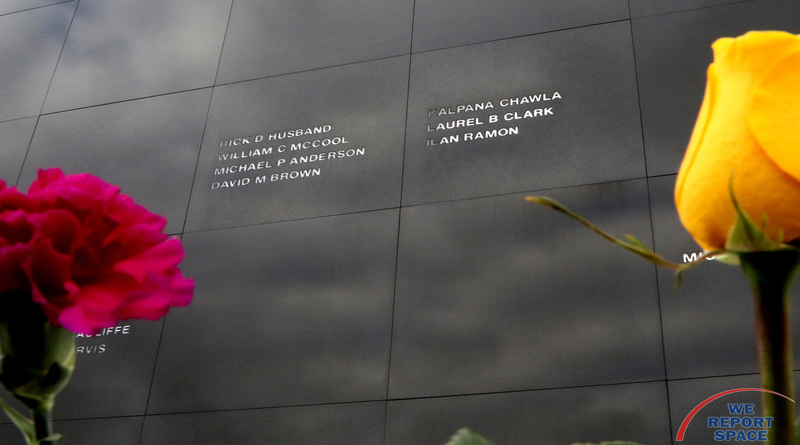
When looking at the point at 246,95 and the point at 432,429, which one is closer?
the point at 432,429

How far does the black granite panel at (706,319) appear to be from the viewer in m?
2.12

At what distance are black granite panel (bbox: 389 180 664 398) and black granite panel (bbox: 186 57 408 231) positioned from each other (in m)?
0.34

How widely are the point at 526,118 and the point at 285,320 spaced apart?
1.16 meters

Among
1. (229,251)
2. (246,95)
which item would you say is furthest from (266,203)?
(246,95)

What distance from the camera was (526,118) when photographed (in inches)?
107

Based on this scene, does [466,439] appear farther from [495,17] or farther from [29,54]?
[29,54]

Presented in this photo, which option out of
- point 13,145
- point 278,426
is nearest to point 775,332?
point 278,426

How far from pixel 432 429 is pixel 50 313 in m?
2.12

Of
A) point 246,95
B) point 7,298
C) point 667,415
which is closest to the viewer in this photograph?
point 7,298

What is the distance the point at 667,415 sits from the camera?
212 centimetres

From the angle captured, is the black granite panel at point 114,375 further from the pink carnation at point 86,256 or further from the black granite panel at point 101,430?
the pink carnation at point 86,256

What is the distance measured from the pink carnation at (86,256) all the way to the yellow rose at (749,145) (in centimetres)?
22

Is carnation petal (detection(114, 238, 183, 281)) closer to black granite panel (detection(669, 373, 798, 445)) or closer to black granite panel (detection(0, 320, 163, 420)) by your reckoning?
black granite panel (detection(669, 373, 798, 445))

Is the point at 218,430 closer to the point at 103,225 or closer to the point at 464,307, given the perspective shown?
the point at 464,307
